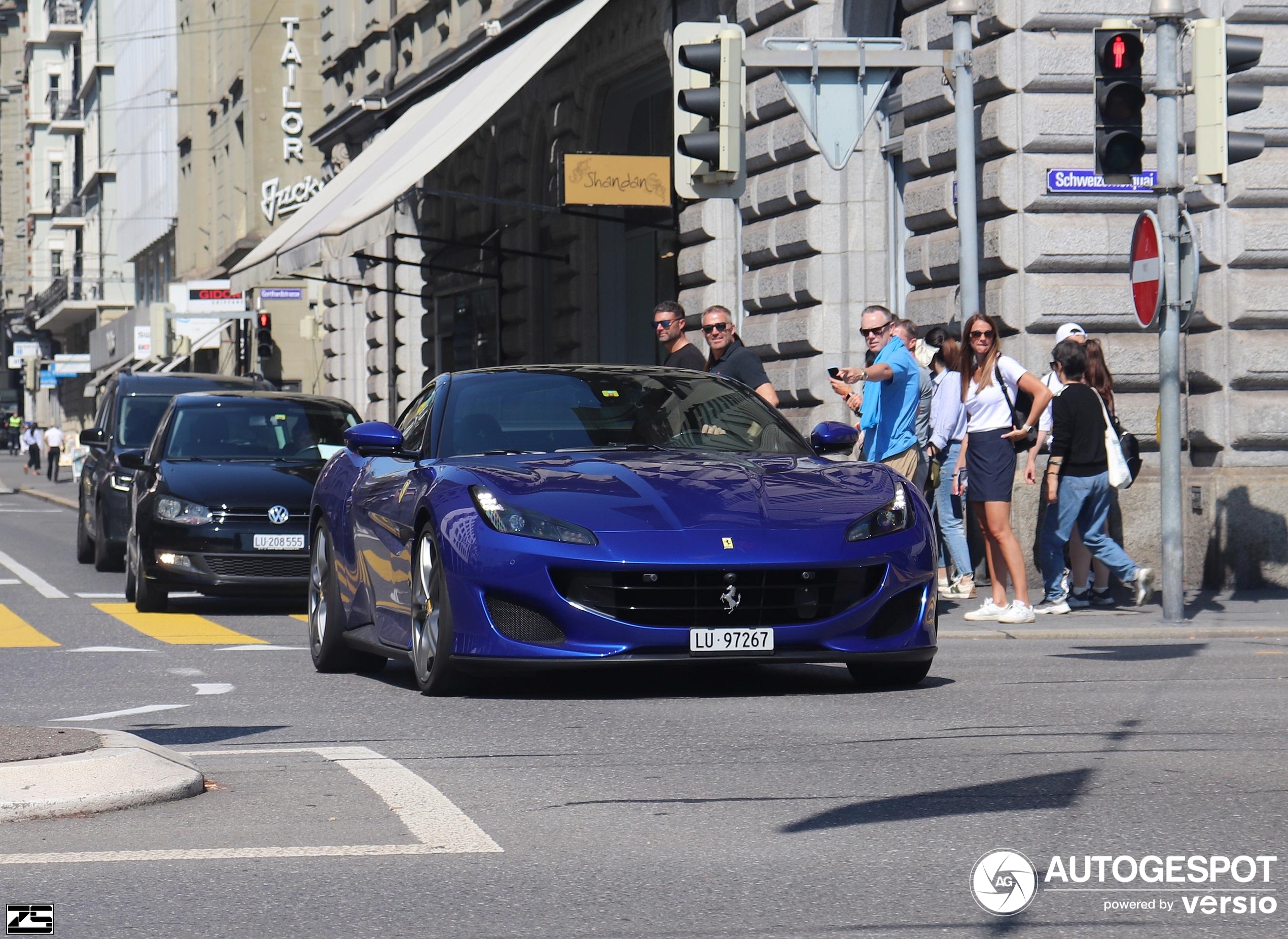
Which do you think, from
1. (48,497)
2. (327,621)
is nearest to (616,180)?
(327,621)

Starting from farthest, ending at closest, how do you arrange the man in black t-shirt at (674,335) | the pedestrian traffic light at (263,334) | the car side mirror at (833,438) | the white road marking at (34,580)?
the pedestrian traffic light at (263,334) → the white road marking at (34,580) → the man in black t-shirt at (674,335) → the car side mirror at (833,438)

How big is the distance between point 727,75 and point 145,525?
5034 millimetres

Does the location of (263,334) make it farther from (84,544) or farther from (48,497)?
(84,544)

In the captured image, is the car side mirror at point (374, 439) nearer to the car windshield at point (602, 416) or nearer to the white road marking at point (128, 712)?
the car windshield at point (602, 416)

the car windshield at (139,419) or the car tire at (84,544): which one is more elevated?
the car windshield at (139,419)

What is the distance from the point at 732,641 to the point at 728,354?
5.53 metres

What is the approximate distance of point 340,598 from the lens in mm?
10086

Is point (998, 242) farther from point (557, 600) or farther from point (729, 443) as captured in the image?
point (557, 600)

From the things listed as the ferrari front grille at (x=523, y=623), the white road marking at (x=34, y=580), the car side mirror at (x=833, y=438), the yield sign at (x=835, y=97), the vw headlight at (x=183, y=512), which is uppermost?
the yield sign at (x=835, y=97)

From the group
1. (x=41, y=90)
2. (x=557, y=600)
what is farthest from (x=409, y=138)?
(x=41, y=90)

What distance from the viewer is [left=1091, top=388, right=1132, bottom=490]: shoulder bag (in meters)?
13.5

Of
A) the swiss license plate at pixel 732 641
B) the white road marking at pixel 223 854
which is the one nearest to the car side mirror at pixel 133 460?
the swiss license plate at pixel 732 641

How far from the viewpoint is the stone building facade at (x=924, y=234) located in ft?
49.8

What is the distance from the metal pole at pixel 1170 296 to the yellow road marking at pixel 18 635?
640cm
